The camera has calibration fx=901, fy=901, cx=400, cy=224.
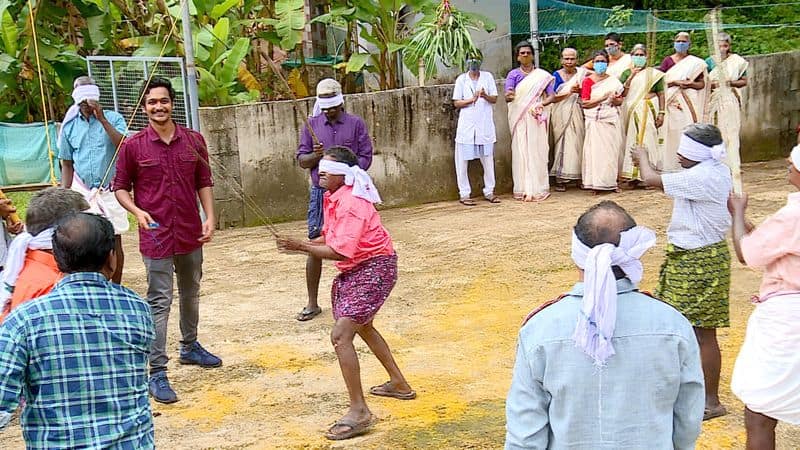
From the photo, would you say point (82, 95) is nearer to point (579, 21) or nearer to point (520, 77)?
point (520, 77)

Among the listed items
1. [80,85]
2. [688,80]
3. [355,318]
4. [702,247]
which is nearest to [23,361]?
[355,318]

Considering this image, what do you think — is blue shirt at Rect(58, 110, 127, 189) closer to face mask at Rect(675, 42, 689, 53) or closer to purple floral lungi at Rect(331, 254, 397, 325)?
purple floral lungi at Rect(331, 254, 397, 325)

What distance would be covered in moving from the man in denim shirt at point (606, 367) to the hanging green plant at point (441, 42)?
8447mm

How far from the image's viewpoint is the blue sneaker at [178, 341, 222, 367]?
5.86m

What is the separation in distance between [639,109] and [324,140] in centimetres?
522

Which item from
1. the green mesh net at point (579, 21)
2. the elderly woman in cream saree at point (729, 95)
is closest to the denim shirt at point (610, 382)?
the elderly woman in cream saree at point (729, 95)

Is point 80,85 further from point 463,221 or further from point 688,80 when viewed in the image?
point 688,80

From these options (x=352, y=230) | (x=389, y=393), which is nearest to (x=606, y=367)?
(x=352, y=230)

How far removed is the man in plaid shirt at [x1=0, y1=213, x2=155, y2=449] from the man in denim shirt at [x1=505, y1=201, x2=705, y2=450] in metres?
1.20

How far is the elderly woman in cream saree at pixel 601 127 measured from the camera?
10.5m

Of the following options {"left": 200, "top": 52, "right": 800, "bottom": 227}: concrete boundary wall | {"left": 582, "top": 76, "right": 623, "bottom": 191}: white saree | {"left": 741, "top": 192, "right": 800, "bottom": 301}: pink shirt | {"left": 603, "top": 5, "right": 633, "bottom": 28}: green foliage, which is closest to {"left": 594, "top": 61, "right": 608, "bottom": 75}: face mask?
{"left": 582, "top": 76, "right": 623, "bottom": 191}: white saree

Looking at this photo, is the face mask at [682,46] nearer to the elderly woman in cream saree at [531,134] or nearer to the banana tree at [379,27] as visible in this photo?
the elderly woman in cream saree at [531,134]

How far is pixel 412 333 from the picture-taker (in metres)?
6.33

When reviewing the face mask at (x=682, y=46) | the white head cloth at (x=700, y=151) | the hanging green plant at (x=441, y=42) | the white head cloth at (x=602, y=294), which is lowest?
the white head cloth at (x=602, y=294)
